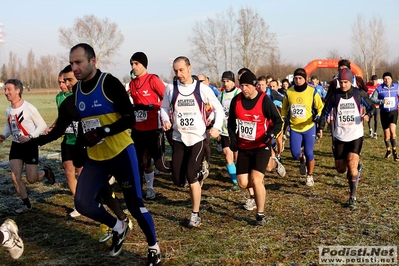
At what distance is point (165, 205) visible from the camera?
6977mm

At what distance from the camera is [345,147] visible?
6914 millimetres

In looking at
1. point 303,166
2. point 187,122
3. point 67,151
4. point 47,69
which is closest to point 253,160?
point 187,122

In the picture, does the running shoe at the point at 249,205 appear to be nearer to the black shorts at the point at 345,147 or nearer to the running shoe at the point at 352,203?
the running shoe at the point at 352,203

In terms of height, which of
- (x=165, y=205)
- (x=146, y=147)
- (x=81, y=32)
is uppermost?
(x=81, y=32)

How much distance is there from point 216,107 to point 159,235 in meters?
1.90

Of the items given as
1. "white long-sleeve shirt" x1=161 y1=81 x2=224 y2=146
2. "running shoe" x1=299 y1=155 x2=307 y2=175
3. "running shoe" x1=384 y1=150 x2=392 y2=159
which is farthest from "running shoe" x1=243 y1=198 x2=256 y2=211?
"running shoe" x1=384 y1=150 x2=392 y2=159

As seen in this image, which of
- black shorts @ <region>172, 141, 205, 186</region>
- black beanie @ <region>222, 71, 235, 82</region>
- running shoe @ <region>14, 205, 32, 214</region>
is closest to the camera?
black shorts @ <region>172, 141, 205, 186</region>

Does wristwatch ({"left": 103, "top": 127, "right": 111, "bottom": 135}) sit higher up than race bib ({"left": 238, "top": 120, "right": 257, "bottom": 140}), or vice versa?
wristwatch ({"left": 103, "top": 127, "right": 111, "bottom": 135})

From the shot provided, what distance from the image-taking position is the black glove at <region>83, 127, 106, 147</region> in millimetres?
4036

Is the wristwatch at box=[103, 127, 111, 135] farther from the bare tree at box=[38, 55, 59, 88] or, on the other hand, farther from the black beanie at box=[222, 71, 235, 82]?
the bare tree at box=[38, 55, 59, 88]

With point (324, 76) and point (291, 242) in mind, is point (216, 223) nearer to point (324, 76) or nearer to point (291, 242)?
point (291, 242)

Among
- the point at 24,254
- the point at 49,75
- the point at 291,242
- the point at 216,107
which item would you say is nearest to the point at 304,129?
the point at 216,107

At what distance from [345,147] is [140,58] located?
362 cm

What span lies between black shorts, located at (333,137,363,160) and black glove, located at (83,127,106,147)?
14.1 ft
